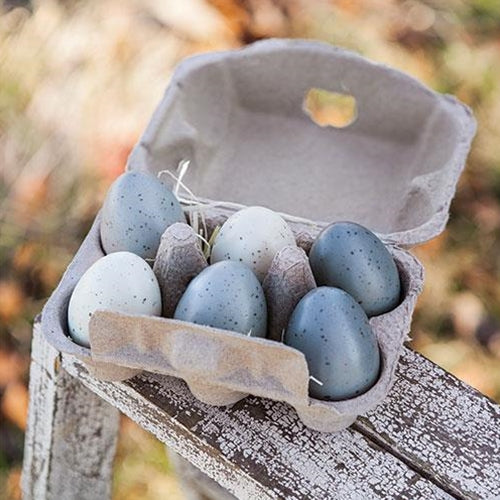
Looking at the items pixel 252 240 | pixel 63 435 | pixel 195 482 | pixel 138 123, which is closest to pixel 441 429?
pixel 252 240

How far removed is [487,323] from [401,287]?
0.91 meters

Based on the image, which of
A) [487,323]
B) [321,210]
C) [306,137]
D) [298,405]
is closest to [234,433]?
[298,405]

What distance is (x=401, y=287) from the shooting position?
2.87 feet

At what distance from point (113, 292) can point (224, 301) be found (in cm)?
9

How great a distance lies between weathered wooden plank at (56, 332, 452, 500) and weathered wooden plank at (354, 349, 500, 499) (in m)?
0.01

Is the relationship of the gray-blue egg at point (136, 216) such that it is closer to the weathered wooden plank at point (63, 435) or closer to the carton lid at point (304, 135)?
the weathered wooden plank at point (63, 435)

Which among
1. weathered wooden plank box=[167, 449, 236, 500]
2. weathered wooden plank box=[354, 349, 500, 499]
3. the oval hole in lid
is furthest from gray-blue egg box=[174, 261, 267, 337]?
the oval hole in lid

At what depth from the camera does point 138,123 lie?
182 cm

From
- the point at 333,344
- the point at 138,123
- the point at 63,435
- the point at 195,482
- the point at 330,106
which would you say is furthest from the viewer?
the point at 330,106

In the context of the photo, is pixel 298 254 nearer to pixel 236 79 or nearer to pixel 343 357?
pixel 343 357

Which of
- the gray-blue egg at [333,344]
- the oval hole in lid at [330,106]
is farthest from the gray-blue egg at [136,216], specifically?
the oval hole in lid at [330,106]

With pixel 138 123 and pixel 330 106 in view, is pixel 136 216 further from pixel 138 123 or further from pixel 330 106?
pixel 330 106

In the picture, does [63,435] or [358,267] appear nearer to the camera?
[358,267]

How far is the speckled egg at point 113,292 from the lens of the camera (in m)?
0.79
